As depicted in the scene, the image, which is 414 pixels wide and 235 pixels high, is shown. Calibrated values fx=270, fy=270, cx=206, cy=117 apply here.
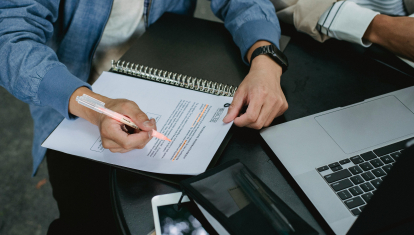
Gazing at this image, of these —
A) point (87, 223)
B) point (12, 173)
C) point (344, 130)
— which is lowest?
point (12, 173)

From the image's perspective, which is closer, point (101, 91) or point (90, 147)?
point (90, 147)

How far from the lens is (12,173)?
51.1 inches

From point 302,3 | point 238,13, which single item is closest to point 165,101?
point 238,13

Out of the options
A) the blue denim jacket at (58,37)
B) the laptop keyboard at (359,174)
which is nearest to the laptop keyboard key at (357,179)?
the laptop keyboard at (359,174)

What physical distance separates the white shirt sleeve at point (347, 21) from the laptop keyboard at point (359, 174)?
14.1 inches

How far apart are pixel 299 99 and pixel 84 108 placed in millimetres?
464

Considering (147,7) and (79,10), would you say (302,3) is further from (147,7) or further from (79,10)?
(79,10)

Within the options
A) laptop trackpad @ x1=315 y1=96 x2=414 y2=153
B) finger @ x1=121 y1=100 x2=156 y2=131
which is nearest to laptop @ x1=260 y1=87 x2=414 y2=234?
laptop trackpad @ x1=315 y1=96 x2=414 y2=153

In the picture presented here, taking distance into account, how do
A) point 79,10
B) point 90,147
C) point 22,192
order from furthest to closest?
point 22,192, point 79,10, point 90,147

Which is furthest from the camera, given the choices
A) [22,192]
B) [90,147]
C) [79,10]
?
[22,192]

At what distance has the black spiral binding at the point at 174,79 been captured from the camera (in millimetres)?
611

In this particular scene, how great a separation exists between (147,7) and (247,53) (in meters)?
0.35

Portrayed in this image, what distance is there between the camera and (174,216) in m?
0.42

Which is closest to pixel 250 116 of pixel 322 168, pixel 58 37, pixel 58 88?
pixel 322 168
